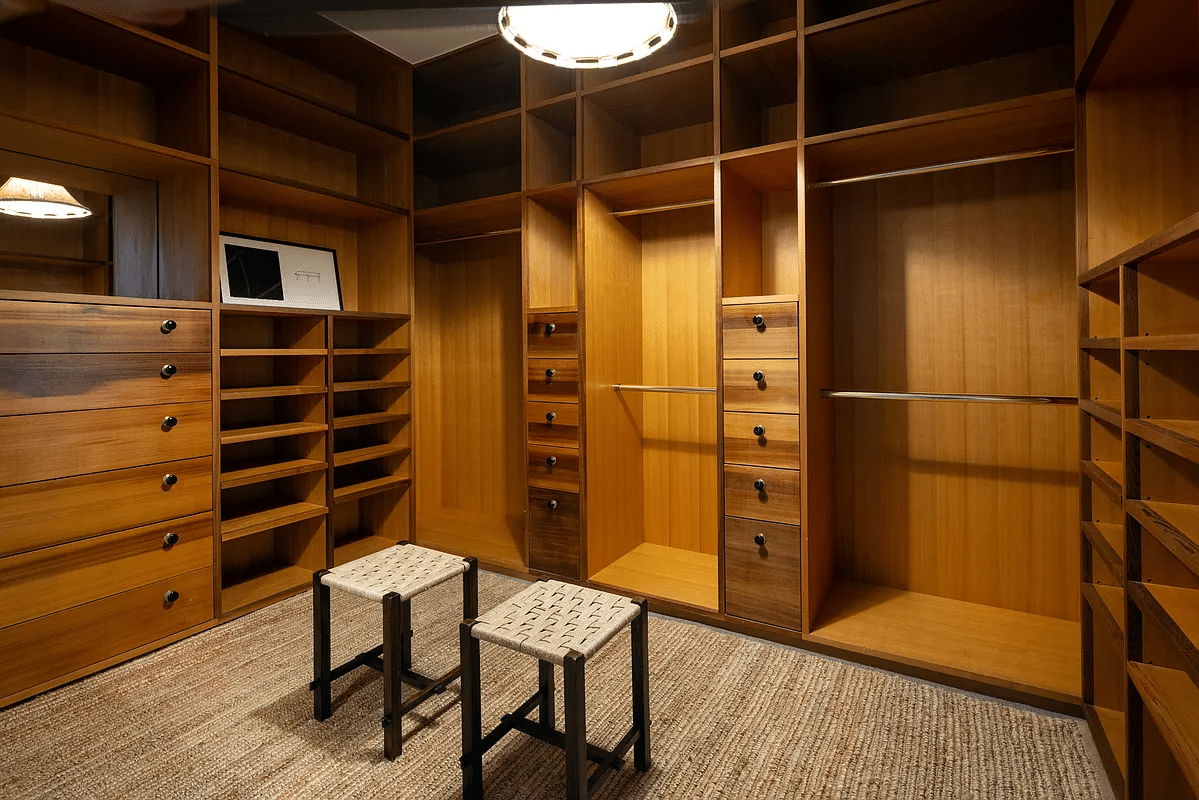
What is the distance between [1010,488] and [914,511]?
353 millimetres

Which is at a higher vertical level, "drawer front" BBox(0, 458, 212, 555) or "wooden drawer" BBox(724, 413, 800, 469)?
"wooden drawer" BBox(724, 413, 800, 469)

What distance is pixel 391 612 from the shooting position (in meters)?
1.74

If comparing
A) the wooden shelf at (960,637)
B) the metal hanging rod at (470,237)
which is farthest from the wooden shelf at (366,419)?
the wooden shelf at (960,637)

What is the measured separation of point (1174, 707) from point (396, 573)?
1.82 m

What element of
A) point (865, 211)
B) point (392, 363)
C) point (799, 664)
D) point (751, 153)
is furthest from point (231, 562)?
point (865, 211)

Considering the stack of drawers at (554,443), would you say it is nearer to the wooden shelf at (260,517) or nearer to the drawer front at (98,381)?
the wooden shelf at (260,517)

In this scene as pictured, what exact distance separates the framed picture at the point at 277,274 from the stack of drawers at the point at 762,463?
6.57 ft

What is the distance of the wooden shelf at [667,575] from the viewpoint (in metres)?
2.65

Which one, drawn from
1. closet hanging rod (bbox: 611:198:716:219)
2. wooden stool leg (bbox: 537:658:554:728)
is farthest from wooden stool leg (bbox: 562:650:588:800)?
closet hanging rod (bbox: 611:198:716:219)

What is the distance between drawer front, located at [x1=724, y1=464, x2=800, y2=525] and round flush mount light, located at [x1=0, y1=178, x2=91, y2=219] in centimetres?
249

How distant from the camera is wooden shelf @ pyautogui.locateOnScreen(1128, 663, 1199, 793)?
1063mm

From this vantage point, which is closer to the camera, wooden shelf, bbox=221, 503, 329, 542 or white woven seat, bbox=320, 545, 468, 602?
white woven seat, bbox=320, 545, 468, 602

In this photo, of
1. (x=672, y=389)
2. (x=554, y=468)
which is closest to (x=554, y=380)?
(x=554, y=468)

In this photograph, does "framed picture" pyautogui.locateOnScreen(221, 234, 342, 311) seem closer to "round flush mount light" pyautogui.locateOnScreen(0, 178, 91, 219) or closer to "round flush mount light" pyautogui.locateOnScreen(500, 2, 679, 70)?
"round flush mount light" pyautogui.locateOnScreen(0, 178, 91, 219)
